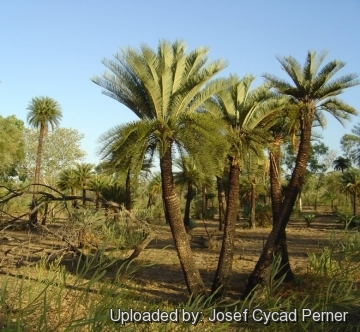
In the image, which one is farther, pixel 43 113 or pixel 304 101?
pixel 43 113

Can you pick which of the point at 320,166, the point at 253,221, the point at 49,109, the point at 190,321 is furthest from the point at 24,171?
the point at 190,321

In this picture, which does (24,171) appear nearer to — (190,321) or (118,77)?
(118,77)

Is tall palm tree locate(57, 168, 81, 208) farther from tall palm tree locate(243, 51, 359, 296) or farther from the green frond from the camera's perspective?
tall palm tree locate(243, 51, 359, 296)

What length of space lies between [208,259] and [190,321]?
13.8 metres

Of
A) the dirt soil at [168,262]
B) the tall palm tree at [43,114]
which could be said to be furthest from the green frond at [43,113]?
the dirt soil at [168,262]

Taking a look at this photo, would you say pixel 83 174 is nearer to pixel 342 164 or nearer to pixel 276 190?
pixel 276 190

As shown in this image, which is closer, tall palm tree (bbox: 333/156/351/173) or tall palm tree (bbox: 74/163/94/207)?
tall palm tree (bbox: 74/163/94/207)

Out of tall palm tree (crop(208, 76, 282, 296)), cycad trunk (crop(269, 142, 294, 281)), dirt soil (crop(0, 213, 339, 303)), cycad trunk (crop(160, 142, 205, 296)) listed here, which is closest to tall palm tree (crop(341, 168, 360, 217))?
dirt soil (crop(0, 213, 339, 303))

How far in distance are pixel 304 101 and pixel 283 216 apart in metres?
3.35

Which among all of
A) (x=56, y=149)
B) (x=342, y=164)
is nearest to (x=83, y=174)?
(x=56, y=149)

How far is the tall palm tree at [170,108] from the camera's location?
35.4ft

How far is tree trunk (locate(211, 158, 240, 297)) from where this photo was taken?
37.9 feet

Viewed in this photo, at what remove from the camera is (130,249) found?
61.4 feet

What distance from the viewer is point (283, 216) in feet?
36.0
